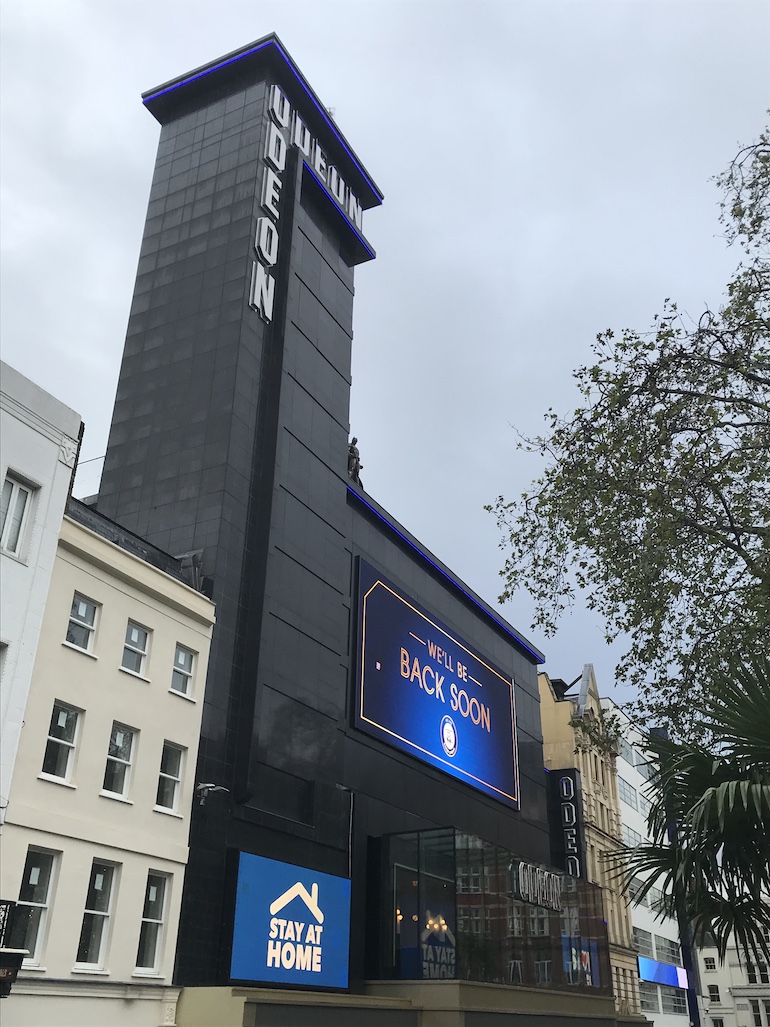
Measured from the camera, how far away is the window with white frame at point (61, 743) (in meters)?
24.3

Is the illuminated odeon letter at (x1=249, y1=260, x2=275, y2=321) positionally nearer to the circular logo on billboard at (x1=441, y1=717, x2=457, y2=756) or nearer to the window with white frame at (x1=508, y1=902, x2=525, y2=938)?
the circular logo on billboard at (x1=441, y1=717, x2=457, y2=756)

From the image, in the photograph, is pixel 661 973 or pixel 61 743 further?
pixel 661 973

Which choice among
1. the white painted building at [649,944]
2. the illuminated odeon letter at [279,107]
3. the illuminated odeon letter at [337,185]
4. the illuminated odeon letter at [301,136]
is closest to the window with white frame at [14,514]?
the illuminated odeon letter at [279,107]

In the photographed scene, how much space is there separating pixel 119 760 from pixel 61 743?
2079 millimetres

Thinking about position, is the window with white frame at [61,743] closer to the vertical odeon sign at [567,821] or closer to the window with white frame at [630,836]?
the vertical odeon sign at [567,821]

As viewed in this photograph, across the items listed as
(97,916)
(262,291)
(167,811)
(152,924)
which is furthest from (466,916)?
(262,291)

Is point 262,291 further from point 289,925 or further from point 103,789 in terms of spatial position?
point 289,925

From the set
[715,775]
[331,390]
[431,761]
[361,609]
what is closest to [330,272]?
[331,390]

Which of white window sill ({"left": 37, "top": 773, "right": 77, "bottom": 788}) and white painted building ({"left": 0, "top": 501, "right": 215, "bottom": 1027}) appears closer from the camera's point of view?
white painted building ({"left": 0, "top": 501, "right": 215, "bottom": 1027})

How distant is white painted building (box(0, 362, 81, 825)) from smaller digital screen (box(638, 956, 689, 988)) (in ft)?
211

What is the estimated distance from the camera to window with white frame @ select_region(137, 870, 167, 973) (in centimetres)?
2548

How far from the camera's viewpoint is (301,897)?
30.7m

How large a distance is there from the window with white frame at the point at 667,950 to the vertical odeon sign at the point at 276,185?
65185mm

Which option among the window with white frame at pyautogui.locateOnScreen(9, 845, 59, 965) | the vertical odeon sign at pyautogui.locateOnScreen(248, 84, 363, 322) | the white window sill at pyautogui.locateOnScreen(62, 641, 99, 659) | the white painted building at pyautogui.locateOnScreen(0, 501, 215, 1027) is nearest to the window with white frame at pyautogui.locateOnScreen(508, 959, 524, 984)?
the white painted building at pyautogui.locateOnScreen(0, 501, 215, 1027)
